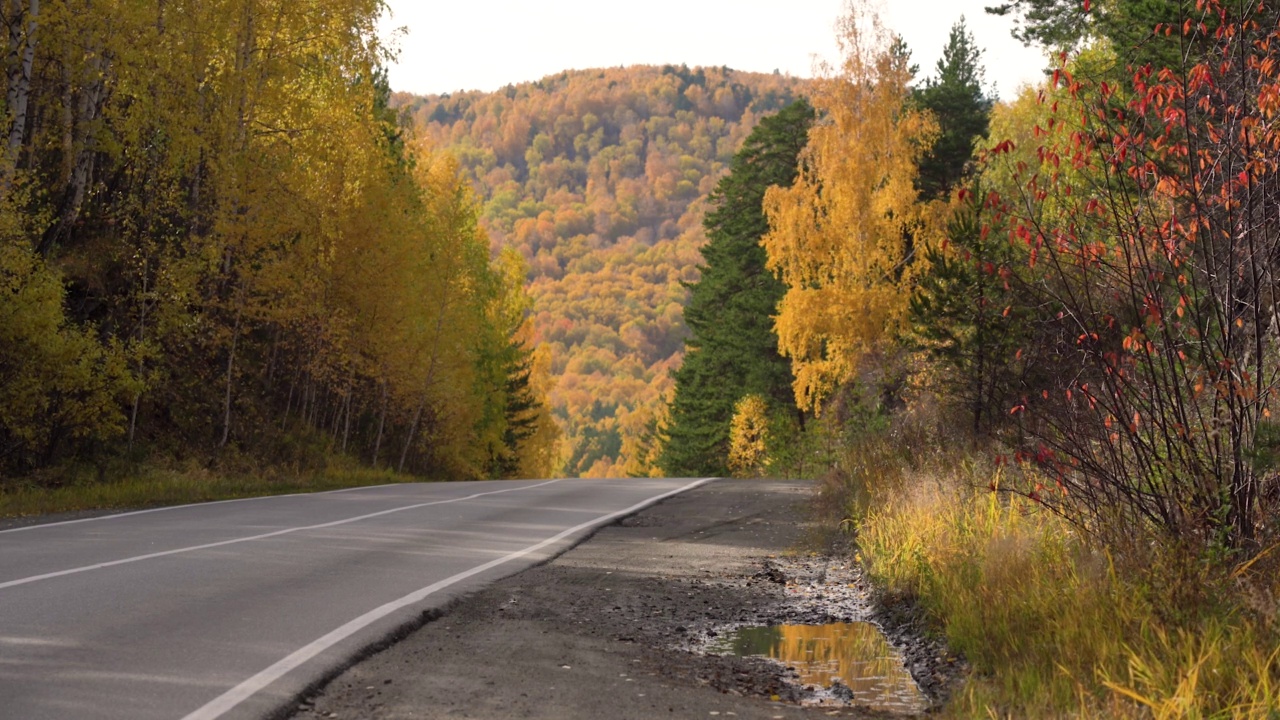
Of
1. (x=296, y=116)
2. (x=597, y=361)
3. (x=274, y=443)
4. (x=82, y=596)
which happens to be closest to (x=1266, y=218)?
(x=82, y=596)

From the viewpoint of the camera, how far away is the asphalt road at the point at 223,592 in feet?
19.3

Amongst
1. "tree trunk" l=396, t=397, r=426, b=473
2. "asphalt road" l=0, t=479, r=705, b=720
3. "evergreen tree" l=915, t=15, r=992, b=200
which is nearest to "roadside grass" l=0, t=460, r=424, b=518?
"asphalt road" l=0, t=479, r=705, b=720

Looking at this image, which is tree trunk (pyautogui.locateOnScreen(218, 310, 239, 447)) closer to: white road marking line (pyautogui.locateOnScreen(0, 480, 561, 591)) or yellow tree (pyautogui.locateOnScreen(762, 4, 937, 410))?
white road marking line (pyautogui.locateOnScreen(0, 480, 561, 591))

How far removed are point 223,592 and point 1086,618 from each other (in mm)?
6185

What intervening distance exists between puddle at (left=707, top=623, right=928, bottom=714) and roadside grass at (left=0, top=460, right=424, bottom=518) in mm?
11081

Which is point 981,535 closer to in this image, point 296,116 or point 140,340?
point 140,340

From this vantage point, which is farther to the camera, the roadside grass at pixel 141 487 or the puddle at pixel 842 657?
the roadside grass at pixel 141 487

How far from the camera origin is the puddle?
682 centimetres

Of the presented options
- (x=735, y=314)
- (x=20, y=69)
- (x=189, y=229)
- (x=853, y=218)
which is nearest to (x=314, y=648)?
(x=20, y=69)

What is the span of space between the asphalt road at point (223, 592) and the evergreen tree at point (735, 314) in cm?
3395

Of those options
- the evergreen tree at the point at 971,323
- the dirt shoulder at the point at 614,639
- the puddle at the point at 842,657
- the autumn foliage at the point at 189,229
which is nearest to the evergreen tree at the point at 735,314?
the autumn foliage at the point at 189,229

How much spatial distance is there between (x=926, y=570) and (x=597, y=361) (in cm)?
13247

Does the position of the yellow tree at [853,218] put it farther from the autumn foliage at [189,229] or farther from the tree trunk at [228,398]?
the tree trunk at [228,398]

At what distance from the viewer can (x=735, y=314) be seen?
170ft
